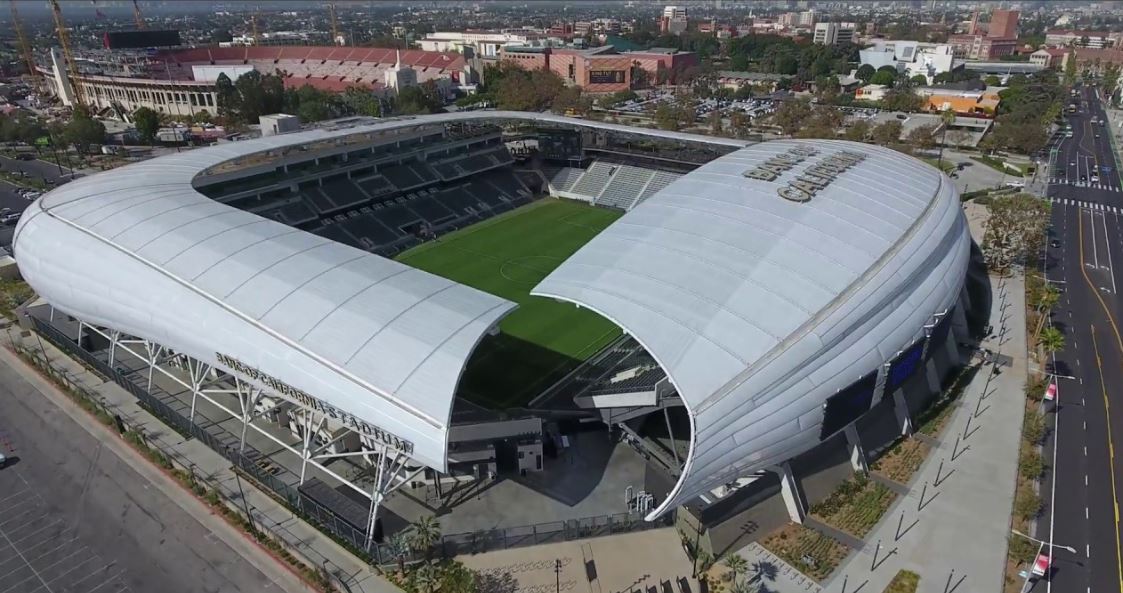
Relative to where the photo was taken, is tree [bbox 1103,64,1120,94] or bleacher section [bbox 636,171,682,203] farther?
tree [bbox 1103,64,1120,94]

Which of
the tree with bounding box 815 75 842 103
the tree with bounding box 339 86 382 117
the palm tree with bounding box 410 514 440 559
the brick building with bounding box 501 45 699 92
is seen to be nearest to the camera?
the palm tree with bounding box 410 514 440 559

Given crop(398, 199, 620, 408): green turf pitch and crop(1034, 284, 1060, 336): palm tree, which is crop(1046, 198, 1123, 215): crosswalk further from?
crop(398, 199, 620, 408): green turf pitch

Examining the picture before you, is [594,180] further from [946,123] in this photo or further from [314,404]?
[946,123]

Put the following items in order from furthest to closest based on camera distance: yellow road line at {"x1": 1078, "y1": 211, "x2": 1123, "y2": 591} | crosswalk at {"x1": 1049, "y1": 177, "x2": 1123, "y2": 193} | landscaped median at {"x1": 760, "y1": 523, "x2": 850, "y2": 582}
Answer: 1. crosswalk at {"x1": 1049, "y1": 177, "x2": 1123, "y2": 193}
2. yellow road line at {"x1": 1078, "y1": 211, "x2": 1123, "y2": 591}
3. landscaped median at {"x1": 760, "y1": 523, "x2": 850, "y2": 582}

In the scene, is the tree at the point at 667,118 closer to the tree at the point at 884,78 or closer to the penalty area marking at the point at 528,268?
the penalty area marking at the point at 528,268

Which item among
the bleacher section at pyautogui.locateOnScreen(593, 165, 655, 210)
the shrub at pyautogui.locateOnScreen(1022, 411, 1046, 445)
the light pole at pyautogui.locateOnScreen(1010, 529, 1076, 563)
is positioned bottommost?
the light pole at pyautogui.locateOnScreen(1010, 529, 1076, 563)

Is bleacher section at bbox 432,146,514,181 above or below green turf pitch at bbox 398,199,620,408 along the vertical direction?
above

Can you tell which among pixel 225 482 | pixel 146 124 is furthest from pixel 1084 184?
pixel 146 124

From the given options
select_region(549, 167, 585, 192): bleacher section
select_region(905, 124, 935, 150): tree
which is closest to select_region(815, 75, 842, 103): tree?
select_region(905, 124, 935, 150): tree
